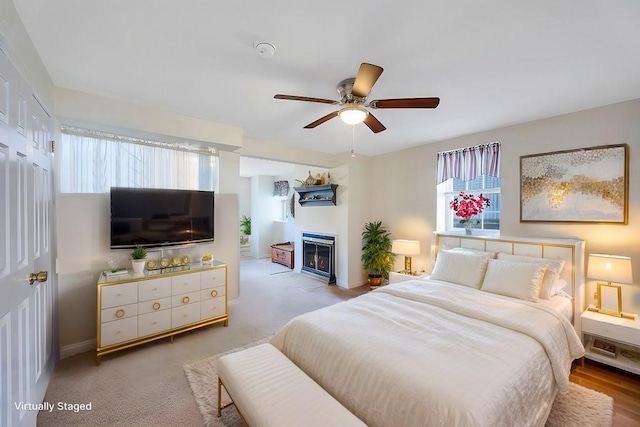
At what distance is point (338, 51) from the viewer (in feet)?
6.03

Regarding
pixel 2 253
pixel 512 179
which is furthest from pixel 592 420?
pixel 2 253

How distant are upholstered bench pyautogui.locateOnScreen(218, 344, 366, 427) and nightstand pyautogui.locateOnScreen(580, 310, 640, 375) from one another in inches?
102

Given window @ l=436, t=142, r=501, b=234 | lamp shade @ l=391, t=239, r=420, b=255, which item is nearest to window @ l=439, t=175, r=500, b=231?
window @ l=436, t=142, r=501, b=234

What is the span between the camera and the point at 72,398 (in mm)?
2023

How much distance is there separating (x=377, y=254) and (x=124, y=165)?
393 centimetres

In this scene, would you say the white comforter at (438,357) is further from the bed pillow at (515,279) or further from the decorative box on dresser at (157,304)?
the decorative box on dresser at (157,304)

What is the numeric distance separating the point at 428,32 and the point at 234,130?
2.57m

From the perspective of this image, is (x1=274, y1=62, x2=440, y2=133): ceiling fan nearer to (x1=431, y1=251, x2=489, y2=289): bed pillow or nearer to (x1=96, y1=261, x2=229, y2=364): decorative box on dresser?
(x1=431, y1=251, x2=489, y2=289): bed pillow

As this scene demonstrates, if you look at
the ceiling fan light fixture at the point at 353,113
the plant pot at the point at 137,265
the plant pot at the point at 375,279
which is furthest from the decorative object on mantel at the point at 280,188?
the ceiling fan light fixture at the point at 353,113

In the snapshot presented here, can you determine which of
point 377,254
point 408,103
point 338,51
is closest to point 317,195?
point 377,254

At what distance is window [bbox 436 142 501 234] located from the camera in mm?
3588

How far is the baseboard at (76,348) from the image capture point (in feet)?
8.53

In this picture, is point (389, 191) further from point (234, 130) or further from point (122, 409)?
point (122, 409)

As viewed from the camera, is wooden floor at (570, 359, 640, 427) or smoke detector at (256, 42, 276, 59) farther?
wooden floor at (570, 359, 640, 427)
